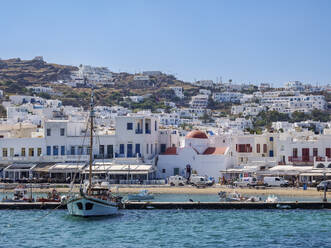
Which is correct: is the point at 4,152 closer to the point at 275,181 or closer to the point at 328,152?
the point at 275,181

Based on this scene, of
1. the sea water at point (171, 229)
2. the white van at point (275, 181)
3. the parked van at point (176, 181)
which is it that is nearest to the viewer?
the sea water at point (171, 229)

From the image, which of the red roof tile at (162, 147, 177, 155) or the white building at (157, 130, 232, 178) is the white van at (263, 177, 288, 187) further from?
the red roof tile at (162, 147, 177, 155)

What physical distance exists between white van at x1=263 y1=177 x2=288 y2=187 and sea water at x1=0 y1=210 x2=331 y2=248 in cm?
1880

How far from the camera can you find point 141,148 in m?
76.8

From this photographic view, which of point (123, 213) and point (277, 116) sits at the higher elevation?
point (277, 116)

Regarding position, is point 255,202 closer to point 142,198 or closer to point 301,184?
point 142,198

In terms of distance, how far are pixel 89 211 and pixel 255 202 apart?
44.7 feet

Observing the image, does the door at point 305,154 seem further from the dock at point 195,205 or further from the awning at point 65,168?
the awning at point 65,168

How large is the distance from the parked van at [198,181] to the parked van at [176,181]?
1008 millimetres

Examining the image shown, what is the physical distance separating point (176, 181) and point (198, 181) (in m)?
2.49

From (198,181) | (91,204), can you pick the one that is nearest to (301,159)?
(198,181)

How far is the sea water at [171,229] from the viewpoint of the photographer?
38.7 metres

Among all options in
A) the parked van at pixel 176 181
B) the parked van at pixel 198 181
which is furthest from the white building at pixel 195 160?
the parked van at pixel 198 181

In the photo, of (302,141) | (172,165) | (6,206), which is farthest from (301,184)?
(6,206)
